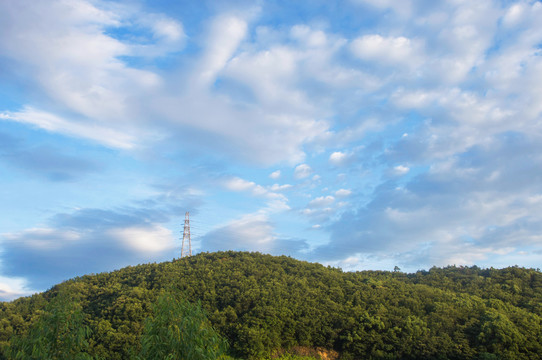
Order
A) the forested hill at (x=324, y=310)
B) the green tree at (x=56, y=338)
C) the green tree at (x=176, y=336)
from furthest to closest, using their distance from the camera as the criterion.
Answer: the forested hill at (x=324, y=310) → the green tree at (x=56, y=338) → the green tree at (x=176, y=336)

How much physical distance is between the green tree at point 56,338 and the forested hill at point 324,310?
13.6m

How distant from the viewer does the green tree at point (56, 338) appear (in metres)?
14.0

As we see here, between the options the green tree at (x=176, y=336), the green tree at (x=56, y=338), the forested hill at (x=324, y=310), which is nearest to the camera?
the green tree at (x=176, y=336)

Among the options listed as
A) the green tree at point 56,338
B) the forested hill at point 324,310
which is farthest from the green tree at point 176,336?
the forested hill at point 324,310

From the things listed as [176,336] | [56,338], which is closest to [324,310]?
[176,336]

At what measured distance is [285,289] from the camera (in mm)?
41125

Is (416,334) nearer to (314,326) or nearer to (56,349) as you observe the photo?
(314,326)

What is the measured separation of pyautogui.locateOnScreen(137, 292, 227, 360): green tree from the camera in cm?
1291

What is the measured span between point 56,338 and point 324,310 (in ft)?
89.1

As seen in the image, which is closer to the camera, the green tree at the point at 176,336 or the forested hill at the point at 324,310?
the green tree at the point at 176,336

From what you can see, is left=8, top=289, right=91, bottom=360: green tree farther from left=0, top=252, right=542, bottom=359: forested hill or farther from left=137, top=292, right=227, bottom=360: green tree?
left=0, top=252, right=542, bottom=359: forested hill

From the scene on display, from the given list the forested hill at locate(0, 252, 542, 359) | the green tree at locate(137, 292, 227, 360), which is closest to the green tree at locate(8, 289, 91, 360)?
the green tree at locate(137, 292, 227, 360)

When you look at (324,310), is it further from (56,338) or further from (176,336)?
(56,338)

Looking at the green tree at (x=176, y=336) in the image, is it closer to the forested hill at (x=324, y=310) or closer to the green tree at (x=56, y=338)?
the green tree at (x=56, y=338)
